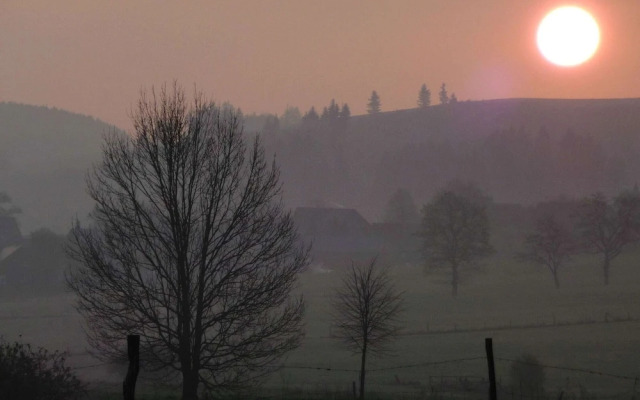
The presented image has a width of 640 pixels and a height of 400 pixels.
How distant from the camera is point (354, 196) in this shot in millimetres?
193250

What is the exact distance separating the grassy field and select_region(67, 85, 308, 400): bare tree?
629cm

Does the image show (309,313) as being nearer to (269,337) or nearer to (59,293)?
(59,293)

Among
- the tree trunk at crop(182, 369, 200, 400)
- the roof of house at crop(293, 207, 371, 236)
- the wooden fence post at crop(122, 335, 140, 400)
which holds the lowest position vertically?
the tree trunk at crop(182, 369, 200, 400)

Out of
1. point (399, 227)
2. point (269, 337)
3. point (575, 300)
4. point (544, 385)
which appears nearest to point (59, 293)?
point (399, 227)

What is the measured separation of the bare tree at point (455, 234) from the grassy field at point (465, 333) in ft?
8.87

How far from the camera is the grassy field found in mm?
39344

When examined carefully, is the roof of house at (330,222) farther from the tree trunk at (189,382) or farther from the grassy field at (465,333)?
the tree trunk at (189,382)

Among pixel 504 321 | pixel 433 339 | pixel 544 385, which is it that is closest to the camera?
pixel 544 385

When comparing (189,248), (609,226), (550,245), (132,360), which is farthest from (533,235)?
(132,360)

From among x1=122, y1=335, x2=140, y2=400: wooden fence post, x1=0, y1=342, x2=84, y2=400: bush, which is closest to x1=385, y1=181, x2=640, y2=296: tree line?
x1=0, y1=342, x2=84, y2=400: bush

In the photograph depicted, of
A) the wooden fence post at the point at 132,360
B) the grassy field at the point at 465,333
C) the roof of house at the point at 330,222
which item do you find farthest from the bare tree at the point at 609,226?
the wooden fence post at the point at 132,360

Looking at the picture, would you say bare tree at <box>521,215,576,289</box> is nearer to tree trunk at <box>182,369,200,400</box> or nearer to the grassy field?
the grassy field

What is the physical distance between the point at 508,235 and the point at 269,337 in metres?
98.3

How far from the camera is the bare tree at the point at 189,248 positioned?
20.9 m
